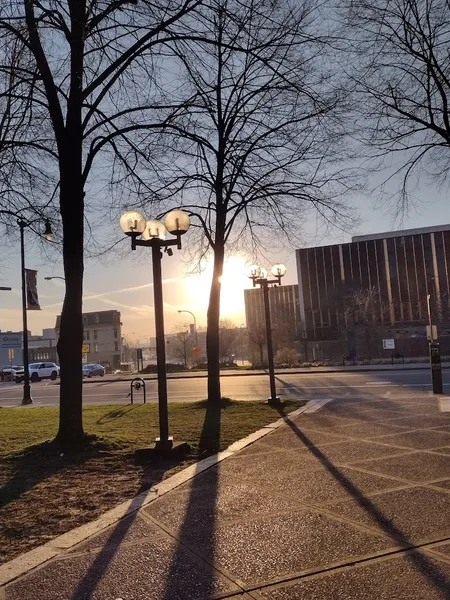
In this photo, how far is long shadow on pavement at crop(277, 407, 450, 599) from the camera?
11.8 ft

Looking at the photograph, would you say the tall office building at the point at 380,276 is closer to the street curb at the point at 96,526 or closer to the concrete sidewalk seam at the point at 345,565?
the street curb at the point at 96,526

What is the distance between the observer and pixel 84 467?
308 inches

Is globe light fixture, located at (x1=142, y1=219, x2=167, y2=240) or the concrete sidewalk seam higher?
globe light fixture, located at (x1=142, y1=219, x2=167, y2=240)

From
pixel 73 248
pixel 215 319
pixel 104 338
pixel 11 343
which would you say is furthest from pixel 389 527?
pixel 104 338

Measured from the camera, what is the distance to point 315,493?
5.82m

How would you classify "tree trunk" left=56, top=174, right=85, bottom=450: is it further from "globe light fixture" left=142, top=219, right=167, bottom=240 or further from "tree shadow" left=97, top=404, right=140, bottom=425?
"tree shadow" left=97, top=404, right=140, bottom=425

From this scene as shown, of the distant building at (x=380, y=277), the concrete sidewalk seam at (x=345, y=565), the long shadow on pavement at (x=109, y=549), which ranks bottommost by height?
the concrete sidewalk seam at (x=345, y=565)

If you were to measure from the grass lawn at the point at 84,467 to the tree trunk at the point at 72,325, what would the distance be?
41 centimetres

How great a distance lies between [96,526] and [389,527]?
2533 mm

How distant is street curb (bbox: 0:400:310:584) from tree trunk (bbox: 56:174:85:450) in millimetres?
2587

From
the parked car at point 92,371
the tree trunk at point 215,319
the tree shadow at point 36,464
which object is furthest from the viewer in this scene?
the parked car at point 92,371

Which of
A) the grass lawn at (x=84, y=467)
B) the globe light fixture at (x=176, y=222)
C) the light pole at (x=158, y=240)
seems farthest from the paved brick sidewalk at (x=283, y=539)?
the globe light fixture at (x=176, y=222)

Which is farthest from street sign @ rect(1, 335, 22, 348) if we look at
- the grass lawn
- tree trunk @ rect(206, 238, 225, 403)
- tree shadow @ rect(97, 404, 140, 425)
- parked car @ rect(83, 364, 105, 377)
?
the grass lawn

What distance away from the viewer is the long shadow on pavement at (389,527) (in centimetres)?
359
